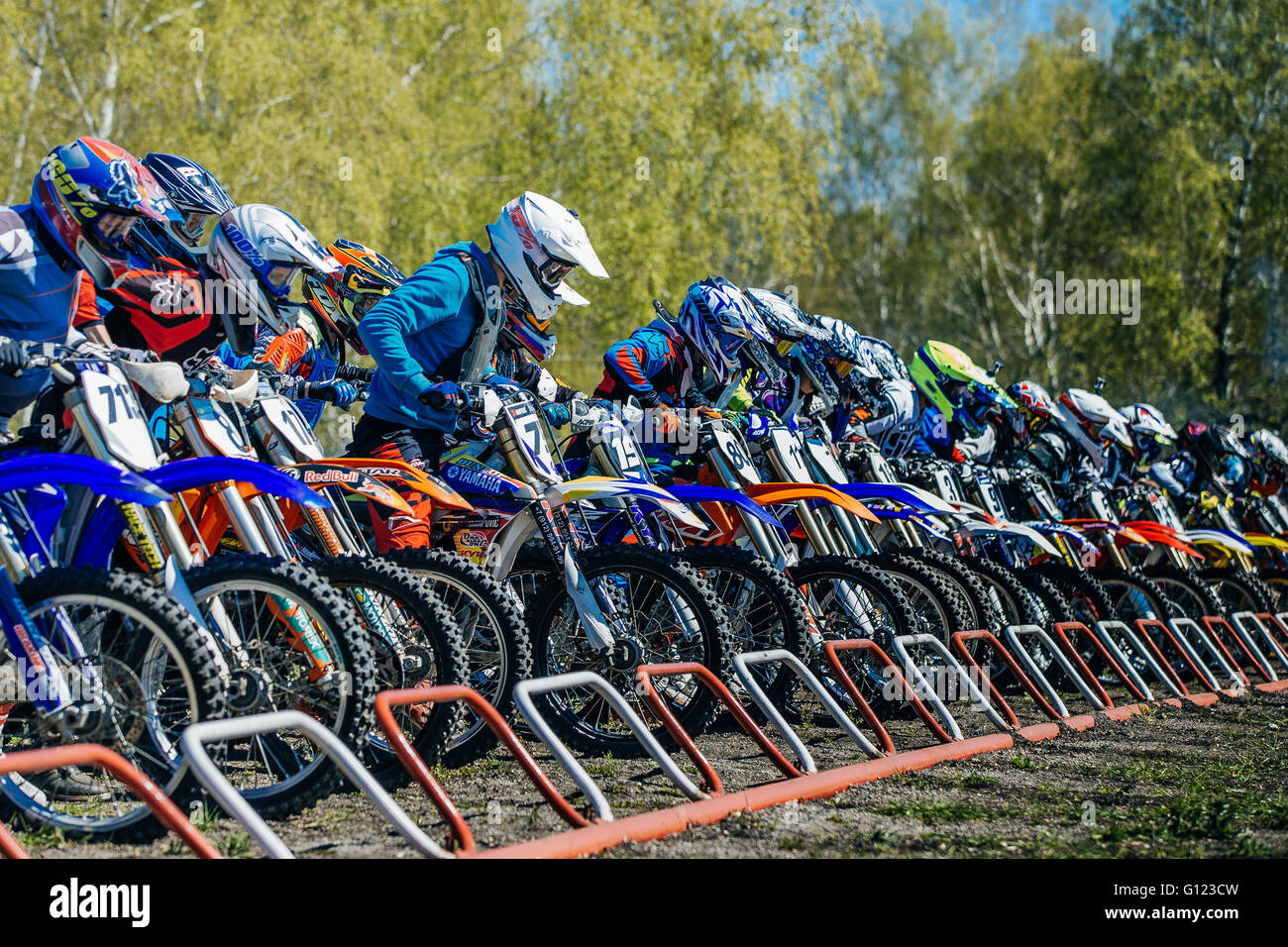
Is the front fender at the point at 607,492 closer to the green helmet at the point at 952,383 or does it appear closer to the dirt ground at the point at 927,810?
the dirt ground at the point at 927,810

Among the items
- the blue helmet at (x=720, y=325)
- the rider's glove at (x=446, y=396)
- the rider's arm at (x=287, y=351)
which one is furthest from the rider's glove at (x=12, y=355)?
the blue helmet at (x=720, y=325)

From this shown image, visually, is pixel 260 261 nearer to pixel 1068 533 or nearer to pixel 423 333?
pixel 423 333

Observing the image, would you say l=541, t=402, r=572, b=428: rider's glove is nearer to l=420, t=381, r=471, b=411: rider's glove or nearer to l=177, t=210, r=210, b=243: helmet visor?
l=420, t=381, r=471, b=411: rider's glove

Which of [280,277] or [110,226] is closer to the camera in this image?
[110,226]

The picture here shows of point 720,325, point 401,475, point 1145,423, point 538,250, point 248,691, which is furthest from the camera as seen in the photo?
point 1145,423

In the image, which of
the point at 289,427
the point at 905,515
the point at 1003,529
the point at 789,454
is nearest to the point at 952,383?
the point at 1003,529

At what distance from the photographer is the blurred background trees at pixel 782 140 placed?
19.0m

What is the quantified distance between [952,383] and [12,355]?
758cm

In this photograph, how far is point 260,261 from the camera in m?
5.32

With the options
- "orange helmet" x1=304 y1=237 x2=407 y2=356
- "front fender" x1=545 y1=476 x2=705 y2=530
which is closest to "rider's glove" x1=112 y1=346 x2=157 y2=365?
"front fender" x1=545 y1=476 x2=705 y2=530

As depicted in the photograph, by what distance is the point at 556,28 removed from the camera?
921 inches

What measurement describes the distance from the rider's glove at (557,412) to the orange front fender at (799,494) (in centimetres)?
115
